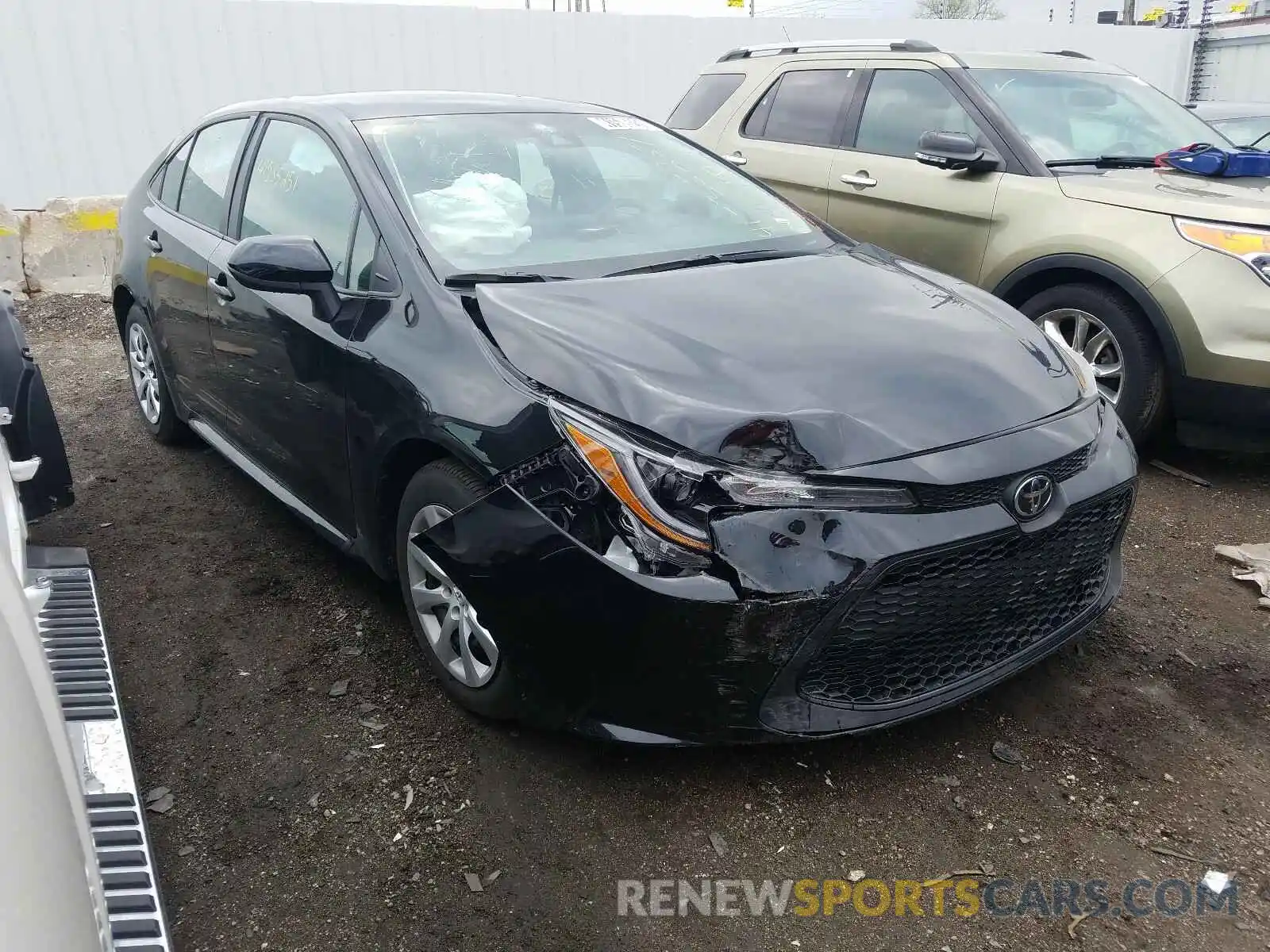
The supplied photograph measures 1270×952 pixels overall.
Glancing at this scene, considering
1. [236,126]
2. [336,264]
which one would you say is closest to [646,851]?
[336,264]

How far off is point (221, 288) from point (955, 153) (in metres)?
3.43

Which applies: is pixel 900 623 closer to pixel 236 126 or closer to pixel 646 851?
pixel 646 851

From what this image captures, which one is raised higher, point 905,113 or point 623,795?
point 905,113

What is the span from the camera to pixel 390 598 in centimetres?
348

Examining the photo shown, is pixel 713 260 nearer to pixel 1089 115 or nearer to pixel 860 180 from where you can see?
pixel 860 180

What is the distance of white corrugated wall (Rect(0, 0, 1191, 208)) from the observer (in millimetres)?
8734

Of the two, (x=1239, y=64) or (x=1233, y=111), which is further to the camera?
(x=1239, y=64)

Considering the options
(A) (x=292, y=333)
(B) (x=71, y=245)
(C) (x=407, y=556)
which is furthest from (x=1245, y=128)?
(B) (x=71, y=245)

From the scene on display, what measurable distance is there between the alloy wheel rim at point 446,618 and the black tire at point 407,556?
0.6 inches

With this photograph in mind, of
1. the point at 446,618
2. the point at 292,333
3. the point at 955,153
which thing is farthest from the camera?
the point at 955,153

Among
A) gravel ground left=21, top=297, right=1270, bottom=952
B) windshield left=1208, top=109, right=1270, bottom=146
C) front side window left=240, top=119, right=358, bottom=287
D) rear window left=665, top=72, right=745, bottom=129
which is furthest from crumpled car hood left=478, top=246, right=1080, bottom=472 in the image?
windshield left=1208, top=109, right=1270, bottom=146

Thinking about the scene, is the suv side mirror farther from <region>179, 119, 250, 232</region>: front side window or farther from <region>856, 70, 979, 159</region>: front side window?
<region>179, 119, 250, 232</region>: front side window

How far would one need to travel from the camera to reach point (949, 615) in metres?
2.31

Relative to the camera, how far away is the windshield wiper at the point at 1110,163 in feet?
16.0
